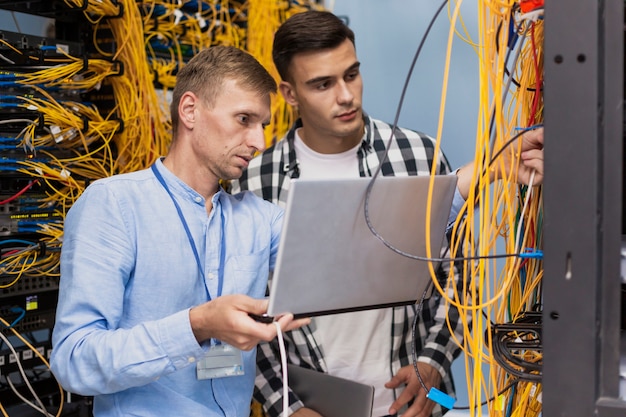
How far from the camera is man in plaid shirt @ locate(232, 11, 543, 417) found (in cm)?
193

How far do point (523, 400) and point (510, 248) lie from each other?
0.83 ft

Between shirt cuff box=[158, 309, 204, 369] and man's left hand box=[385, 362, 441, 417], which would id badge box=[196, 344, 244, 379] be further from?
man's left hand box=[385, 362, 441, 417]

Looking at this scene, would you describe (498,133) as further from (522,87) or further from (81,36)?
(81,36)

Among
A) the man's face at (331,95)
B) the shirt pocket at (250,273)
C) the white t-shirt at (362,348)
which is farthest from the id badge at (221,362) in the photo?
the man's face at (331,95)

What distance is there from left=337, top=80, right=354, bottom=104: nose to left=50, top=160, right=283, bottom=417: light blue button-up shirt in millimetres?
514

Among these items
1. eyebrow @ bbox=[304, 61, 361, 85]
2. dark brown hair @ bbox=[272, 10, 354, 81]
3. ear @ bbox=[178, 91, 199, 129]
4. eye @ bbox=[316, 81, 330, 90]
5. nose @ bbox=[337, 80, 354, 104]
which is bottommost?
ear @ bbox=[178, 91, 199, 129]

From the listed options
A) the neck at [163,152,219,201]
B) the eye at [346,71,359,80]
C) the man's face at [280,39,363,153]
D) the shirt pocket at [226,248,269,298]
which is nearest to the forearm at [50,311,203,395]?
the shirt pocket at [226,248,269,298]

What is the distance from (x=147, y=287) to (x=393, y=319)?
765 mm

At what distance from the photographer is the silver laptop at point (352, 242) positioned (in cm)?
110

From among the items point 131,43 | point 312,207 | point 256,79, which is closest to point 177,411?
point 312,207

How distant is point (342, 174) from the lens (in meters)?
2.07

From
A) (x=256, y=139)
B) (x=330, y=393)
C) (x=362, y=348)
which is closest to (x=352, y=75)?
(x=256, y=139)

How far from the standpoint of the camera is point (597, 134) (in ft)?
2.90

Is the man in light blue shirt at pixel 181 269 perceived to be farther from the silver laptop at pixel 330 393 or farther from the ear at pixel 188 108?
the silver laptop at pixel 330 393
